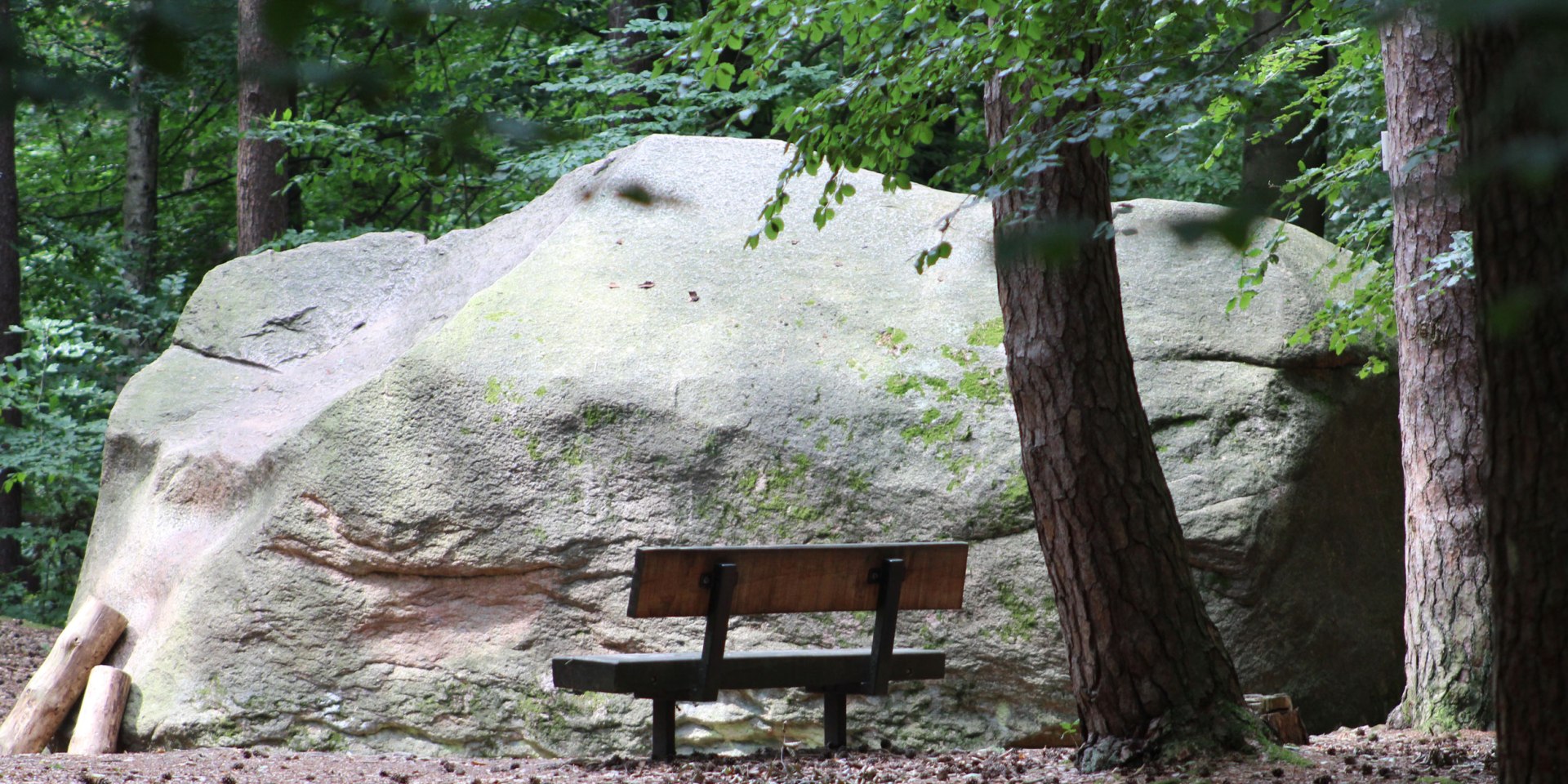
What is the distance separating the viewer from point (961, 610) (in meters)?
6.00

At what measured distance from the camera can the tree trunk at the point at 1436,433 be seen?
5211 millimetres

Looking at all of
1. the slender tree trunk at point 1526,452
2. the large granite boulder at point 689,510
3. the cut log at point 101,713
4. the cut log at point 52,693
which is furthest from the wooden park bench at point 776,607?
the cut log at point 52,693

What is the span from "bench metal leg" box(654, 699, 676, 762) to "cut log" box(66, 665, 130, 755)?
2688 mm

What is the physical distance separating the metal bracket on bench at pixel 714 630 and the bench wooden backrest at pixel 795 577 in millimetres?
18

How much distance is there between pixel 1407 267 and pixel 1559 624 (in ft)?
10.3

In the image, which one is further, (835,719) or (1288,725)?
(835,719)

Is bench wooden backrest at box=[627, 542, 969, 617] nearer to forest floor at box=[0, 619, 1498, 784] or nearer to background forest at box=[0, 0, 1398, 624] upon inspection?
forest floor at box=[0, 619, 1498, 784]

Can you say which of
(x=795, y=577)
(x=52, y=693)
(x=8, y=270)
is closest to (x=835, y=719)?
(x=795, y=577)

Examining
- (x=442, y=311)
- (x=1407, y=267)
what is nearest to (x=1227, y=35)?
(x=1407, y=267)

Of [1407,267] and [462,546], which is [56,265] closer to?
[462,546]

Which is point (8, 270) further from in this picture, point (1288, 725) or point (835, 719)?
point (1288, 725)

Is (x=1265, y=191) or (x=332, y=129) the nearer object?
(x=1265, y=191)

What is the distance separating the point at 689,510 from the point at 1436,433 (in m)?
3.14

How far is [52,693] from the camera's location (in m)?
6.46
